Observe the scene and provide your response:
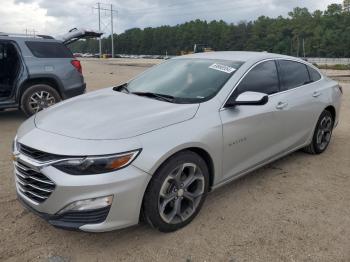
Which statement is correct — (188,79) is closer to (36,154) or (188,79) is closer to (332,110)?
(36,154)

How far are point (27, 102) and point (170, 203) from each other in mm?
5378

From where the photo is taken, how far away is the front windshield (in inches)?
154

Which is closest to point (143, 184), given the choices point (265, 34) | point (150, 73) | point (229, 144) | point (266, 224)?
point (229, 144)

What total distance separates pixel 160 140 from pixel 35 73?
17.9 ft

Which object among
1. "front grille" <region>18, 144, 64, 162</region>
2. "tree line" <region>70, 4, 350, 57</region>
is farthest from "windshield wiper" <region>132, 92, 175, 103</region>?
"tree line" <region>70, 4, 350, 57</region>

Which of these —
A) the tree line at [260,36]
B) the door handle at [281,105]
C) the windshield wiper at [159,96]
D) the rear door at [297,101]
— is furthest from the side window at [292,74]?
the tree line at [260,36]

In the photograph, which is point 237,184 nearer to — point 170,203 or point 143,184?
point 170,203

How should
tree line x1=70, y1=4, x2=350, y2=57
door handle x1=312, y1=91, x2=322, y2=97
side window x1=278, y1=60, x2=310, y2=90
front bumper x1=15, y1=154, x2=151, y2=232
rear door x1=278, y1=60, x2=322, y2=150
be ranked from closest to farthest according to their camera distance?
front bumper x1=15, y1=154, x2=151, y2=232 → rear door x1=278, y1=60, x2=322, y2=150 → side window x1=278, y1=60, x2=310, y2=90 → door handle x1=312, y1=91, x2=322, y2=97 → tree line x1=70, y1=4, x2=350, y2=57

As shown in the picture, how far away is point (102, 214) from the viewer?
9.70ft

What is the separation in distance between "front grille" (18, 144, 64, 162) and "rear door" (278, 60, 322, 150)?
8.79 feet

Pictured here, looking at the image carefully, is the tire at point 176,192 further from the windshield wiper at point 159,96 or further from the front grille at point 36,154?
the front grille at point 36,154

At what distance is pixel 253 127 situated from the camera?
4051 millimetres

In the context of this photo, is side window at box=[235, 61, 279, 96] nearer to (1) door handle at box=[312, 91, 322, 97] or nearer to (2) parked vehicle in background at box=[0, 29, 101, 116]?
(1) door handle at box=[312, 91, 322, 97]

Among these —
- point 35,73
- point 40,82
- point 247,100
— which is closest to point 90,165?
point 247,100
